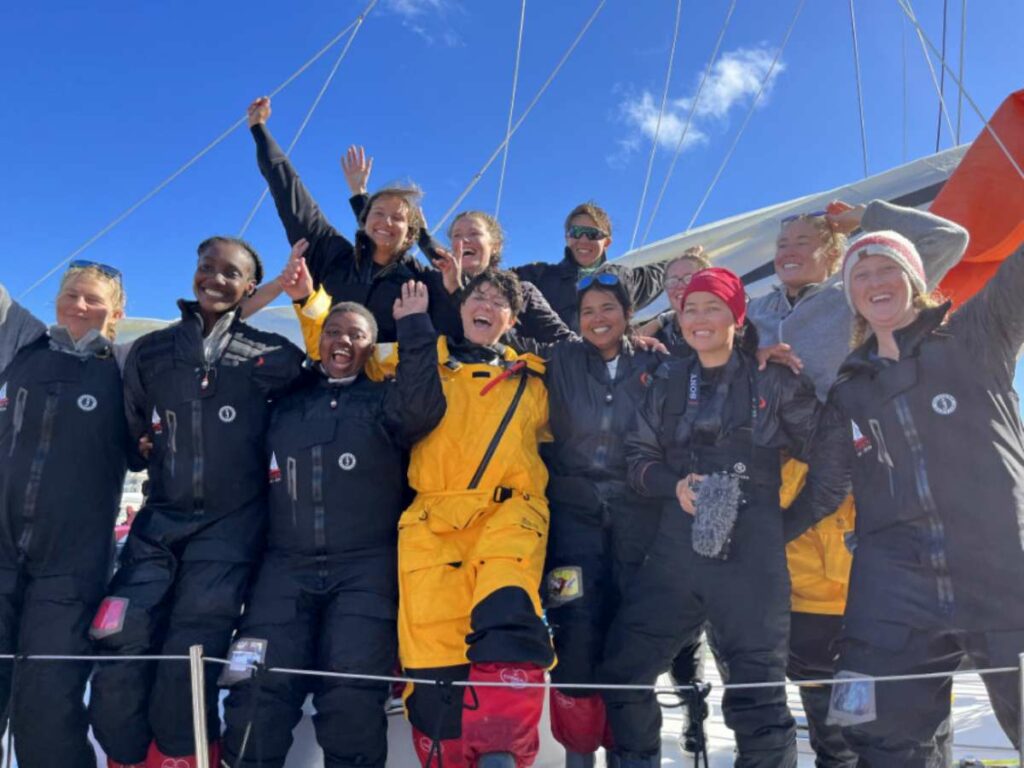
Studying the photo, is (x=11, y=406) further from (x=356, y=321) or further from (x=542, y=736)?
(x=542, y=736)

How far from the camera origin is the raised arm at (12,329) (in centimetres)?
288

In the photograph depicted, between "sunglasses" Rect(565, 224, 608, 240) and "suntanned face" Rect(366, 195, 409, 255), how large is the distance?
88cm

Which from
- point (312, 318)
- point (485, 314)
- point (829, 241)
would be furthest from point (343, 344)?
point (829, 241)

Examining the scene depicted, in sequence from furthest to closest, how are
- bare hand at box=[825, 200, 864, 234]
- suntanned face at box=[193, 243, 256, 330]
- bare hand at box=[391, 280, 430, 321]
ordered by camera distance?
1. bare hand at box=[825, 200, 864, 234]
2. suntanned face at box=[193, 243, 256, 330]
3. bare hand at box=[391, 280, 430, 321]

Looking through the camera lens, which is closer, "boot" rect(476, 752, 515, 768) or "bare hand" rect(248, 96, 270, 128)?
"boot" rect(476, 752, 515, 768)

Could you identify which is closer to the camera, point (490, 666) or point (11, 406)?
point (490, 666)

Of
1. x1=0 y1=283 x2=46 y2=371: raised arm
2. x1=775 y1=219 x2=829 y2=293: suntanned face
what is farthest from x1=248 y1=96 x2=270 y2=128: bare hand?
x1=775 y1=219 x2=829 y2=293: suntanned face

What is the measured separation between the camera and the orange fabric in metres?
3.87

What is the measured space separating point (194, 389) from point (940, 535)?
2.36 metres

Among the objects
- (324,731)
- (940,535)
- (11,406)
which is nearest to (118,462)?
(11,406)

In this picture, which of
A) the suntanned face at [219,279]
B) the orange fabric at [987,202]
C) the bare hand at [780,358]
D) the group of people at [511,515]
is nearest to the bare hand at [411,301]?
the group of people at [511,515]

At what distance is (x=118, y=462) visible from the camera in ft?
9.09

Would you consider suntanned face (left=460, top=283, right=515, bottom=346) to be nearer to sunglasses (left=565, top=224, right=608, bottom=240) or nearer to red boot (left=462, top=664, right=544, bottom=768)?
sunglasses (left=565, top=224, right=608, bottom=240)

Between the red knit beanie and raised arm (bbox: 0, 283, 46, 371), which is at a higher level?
raised arm (bbox: 0, 283, 46, 371)
